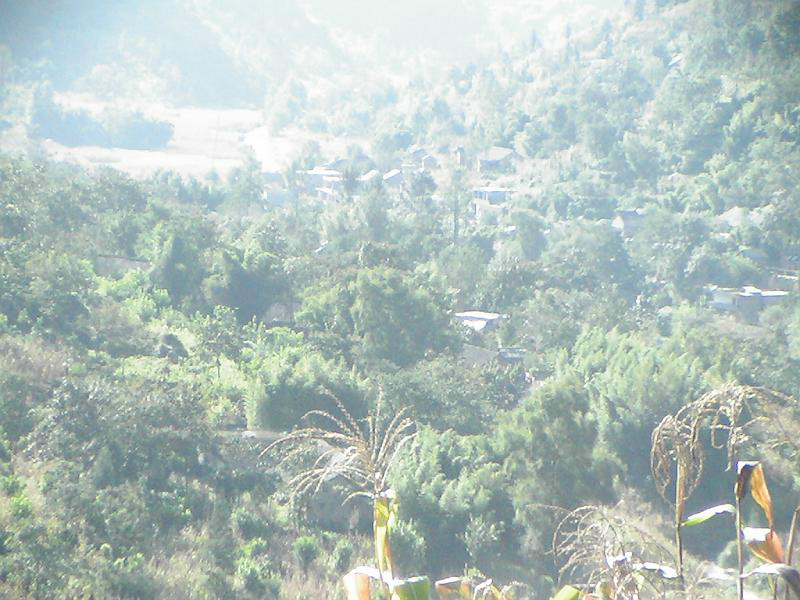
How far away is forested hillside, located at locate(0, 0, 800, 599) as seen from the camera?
6359 millimetres

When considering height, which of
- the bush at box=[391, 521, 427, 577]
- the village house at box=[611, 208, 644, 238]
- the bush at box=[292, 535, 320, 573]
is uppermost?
the village house at box=[611, 208, 644, 238]

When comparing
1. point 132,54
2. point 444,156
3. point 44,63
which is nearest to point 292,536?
point 444,156

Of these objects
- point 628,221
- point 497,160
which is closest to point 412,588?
point 628,221

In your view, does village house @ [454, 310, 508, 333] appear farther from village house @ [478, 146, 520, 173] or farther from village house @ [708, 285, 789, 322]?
village house @ [478, 146, 520, 173]

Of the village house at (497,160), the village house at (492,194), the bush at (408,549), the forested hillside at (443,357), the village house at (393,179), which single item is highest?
the village house at (497,160)

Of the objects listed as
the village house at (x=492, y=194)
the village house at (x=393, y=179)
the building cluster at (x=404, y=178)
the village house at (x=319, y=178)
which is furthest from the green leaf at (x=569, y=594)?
the village house at (x=319, y=178)

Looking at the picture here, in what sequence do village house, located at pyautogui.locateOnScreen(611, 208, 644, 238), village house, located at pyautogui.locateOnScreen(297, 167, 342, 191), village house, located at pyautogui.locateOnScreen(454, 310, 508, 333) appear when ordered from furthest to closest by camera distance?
village house, located at pyautogui.locateOnScreen(297, 167, 342, 191) < village house, located at pyautogui.locateOnScreen(611, 208, 644, 238) < village house, located at pyautogui.locateOnScreen(454, 310, 508, 333)

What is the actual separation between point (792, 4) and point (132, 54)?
41.4 meters

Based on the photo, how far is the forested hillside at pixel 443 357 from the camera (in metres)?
6.36

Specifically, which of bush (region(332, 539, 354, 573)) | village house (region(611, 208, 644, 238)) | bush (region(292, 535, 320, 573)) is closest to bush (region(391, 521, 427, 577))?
bush (region(332, 539, 354, 573))

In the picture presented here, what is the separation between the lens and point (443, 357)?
12625mm

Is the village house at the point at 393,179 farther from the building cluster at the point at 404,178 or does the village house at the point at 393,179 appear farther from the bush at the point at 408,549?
the bush at the point at 408,549

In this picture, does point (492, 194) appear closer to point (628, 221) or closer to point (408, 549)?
point (628, 221)

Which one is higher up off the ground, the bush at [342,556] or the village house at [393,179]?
the village house at [393,179]
